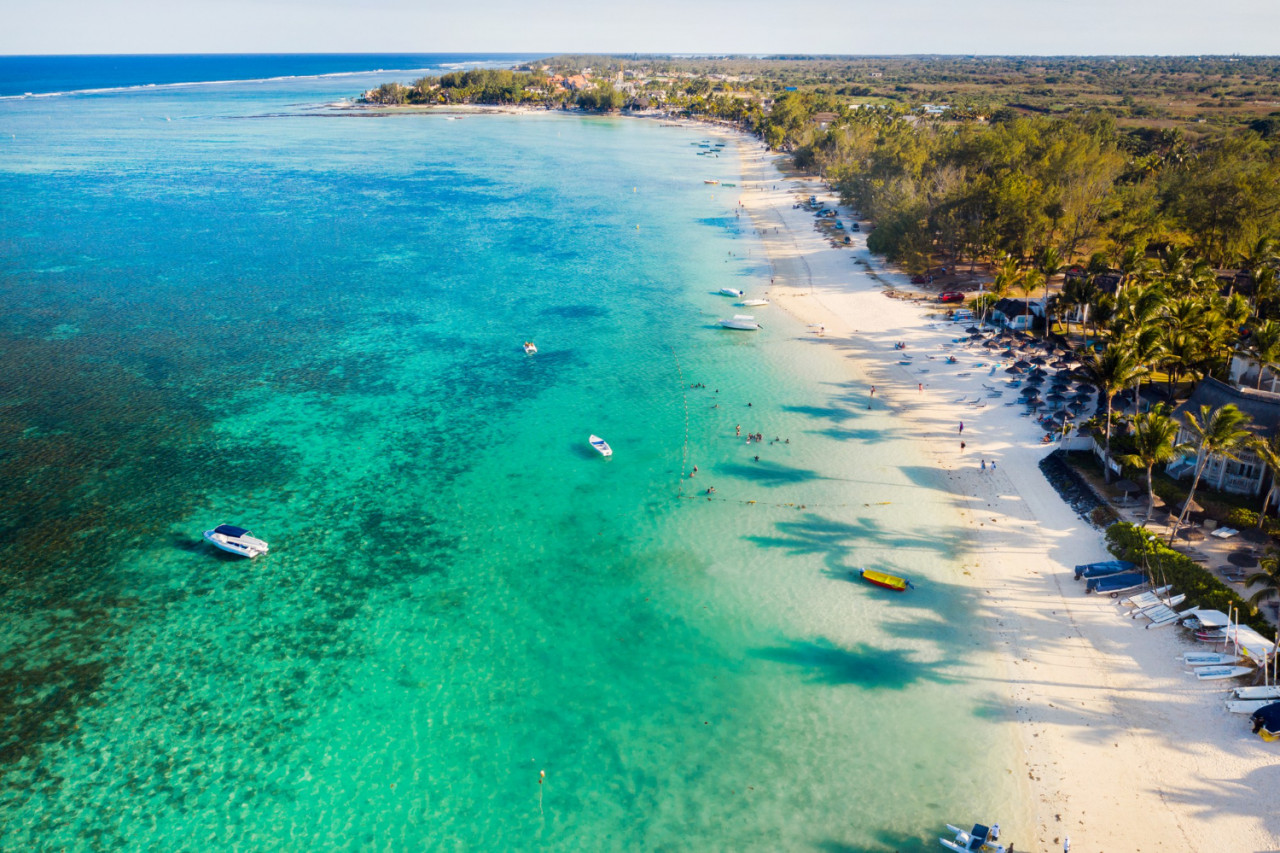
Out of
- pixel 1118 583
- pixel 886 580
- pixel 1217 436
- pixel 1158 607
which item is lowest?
pixel 886 580

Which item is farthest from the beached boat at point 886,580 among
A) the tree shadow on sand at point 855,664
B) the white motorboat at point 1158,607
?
the white motorboat at point 1158,607

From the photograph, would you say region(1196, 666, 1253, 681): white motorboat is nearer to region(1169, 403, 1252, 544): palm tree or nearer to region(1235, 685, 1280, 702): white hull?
region(1235, 685, 1280, 702): white hull

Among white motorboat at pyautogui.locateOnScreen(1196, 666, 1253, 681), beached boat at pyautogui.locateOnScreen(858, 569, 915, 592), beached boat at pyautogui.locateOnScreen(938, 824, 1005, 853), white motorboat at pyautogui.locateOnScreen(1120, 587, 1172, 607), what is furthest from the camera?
beached boat at pyautogui.locateOnScreen(858, 569, 915, 592)

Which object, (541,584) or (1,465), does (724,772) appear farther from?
(1,465)

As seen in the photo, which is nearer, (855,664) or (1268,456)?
(1268,456)

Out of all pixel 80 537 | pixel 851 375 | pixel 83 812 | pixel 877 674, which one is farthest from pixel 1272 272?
pixel 80 537

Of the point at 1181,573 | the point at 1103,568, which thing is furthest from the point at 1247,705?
the point at 1103,568

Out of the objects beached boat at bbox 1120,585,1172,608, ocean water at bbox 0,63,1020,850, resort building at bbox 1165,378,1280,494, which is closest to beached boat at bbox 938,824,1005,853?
ocean water at bbox 0,63,1020,850

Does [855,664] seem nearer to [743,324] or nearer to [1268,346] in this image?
[1268,346]
